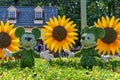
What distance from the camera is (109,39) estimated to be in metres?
8.18

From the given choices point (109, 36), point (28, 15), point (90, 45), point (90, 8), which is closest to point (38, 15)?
point (28, 15)

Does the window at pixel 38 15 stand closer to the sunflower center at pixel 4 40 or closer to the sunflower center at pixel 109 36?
the sunflower center at pixel 4 40

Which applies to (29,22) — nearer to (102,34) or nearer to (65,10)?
(65,10)

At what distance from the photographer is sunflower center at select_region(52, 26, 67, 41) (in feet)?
27.2

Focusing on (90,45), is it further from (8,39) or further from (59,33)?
(8,39)

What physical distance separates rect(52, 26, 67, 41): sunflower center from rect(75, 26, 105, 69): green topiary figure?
0.69m

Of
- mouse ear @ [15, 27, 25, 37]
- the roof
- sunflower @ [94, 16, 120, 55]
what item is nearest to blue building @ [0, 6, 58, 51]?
the roof

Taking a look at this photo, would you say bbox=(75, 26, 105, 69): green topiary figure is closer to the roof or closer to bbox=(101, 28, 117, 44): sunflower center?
bbox=(101, 28, 117, 44): sunflower center

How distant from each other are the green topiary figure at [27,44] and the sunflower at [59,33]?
745 mm

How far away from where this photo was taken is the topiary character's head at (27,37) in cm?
742

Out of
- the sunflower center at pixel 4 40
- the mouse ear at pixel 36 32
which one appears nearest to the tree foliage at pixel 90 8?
the sunflower center at pixel 4 40

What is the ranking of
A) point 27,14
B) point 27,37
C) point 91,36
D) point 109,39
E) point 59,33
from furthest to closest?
point 27,14 < point 59,33 < point 109,39 < point 91,36 < point 27,37

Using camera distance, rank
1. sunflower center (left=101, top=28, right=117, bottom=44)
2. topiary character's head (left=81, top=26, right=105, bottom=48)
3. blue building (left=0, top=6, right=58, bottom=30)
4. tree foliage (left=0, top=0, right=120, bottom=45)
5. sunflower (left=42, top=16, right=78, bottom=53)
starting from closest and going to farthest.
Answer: topiary character's head (left=81, top=26, right=105, bottom=48)
sunflower center (left=101, top=28, right=117, bottom=44)
sunflower (left=42, top=16, right=78, bottom=53)
blue building (left=0, top=6, right=58, bottom=30)
tree foliage (left=0, top=0, right=120, bottom=45)

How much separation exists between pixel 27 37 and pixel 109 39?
1943 mm
